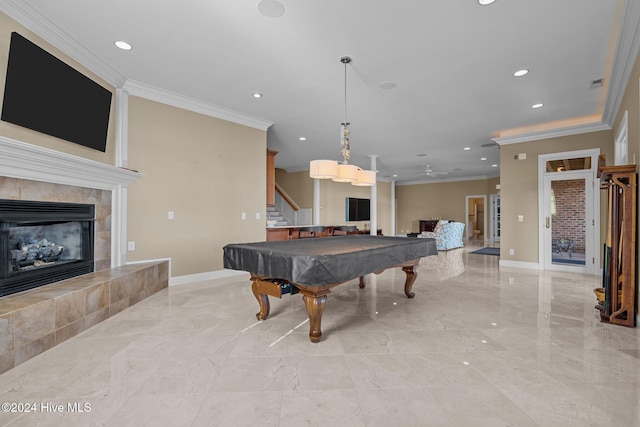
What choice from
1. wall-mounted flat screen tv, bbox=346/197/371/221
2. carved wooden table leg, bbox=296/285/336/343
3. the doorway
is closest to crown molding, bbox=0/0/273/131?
carved wooden table leg, bbox=296/285/336/343

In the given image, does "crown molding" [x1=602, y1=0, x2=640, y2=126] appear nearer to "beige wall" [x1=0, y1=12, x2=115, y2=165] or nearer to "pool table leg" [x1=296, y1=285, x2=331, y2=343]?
"pool table leg" [x1=296, y1=285, x2=331, y2=343]

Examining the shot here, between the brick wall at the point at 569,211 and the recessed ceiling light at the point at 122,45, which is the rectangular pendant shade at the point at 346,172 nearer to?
the recessed ceiling light at the point at 122,45

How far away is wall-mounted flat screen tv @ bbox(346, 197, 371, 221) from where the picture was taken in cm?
1097

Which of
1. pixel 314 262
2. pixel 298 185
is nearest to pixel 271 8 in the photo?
pixel 314 262

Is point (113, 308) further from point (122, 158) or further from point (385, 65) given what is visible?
point (385, 65)

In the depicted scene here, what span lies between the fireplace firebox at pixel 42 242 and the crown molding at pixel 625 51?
5.30 meters

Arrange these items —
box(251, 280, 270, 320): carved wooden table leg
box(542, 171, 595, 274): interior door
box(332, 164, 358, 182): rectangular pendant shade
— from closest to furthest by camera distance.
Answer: box(251, 280, 270, 320): carved wooden table leg < box(332, 164, 358, 182): rectangular pendant shade < box(542, 171, 595, 274): interior door

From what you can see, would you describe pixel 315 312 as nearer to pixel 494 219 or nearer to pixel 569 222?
pixel 569 222

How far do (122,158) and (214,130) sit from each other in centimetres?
143

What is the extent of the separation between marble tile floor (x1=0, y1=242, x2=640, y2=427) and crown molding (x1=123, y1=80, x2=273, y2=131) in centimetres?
280

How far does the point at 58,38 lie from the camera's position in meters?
2.94

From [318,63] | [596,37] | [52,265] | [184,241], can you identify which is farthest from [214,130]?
[596,37]

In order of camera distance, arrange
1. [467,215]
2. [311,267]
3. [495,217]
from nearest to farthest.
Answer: [311,267] < [495,217] < [467,215]

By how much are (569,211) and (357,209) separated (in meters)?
6.59
